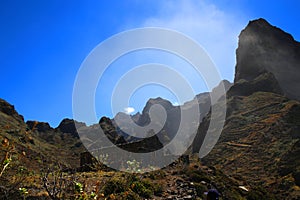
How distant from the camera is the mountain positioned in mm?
46906

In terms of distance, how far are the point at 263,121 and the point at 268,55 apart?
70.9 m

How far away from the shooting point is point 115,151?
88.5 feet

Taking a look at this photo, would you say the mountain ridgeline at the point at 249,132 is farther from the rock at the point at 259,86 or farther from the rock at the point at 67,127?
the rock at the point at 259,86

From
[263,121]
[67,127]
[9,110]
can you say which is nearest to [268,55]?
[263,121]

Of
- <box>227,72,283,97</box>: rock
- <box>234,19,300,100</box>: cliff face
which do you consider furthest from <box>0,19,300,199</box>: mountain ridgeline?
<box>227,72,283,97</box>: rock

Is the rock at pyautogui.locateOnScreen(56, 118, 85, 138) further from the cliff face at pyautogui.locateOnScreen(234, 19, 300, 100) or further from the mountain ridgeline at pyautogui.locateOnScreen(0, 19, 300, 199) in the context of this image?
the cliff face at pyautogui.locateOnScreen(234, 19, 300, 100)

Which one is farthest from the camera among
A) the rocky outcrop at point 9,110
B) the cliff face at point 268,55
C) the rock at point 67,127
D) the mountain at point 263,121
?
the cliff face at point 268,55

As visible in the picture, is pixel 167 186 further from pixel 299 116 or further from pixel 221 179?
pixel 299 116

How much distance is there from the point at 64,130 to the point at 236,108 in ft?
219

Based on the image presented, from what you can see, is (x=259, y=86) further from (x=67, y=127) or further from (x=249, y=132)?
(x=67, y=127)

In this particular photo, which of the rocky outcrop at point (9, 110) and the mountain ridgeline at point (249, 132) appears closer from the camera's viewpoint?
the mountain ridgeline at point (249, 132)

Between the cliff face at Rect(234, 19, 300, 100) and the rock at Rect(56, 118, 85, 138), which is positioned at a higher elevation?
the cliff face at Rect(234, 19, 300, 100)

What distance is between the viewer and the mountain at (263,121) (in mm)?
46906

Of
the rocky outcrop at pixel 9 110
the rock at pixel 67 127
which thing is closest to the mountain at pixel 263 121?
the rock at pixel 67 127
